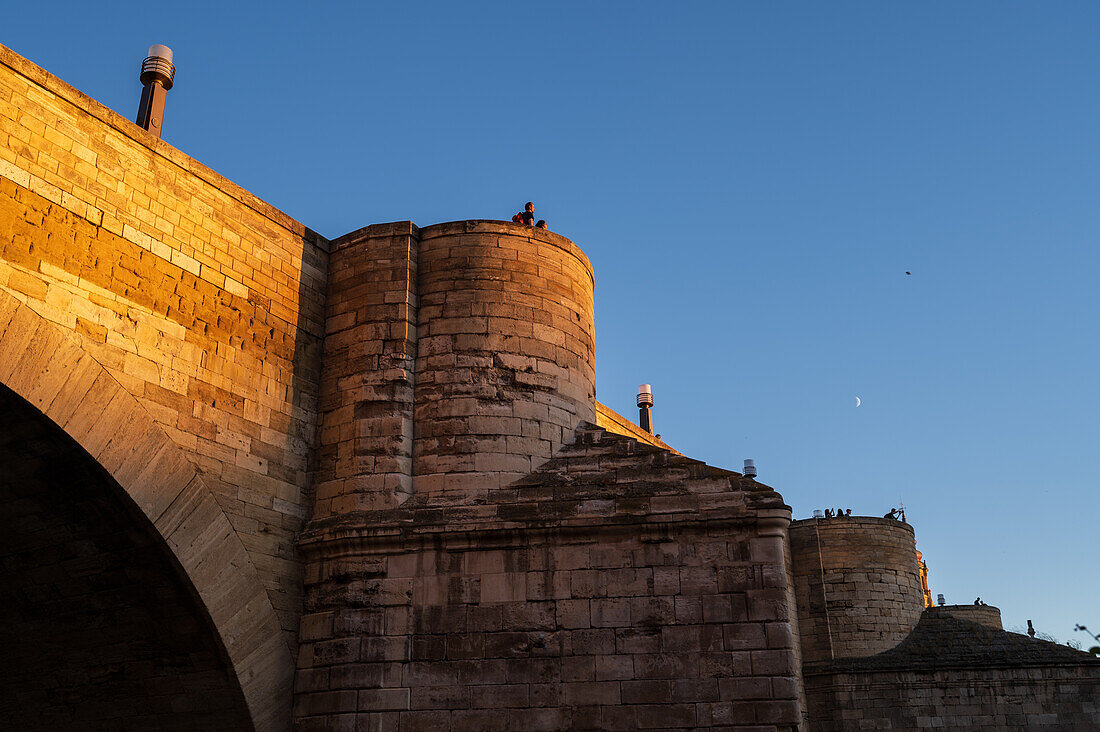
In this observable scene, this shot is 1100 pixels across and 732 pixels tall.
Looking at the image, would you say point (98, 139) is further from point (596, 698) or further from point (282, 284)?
point (596, 698)

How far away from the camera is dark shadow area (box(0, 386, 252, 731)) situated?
25.8ft

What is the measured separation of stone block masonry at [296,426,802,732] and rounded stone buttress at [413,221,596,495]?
1.56 feet

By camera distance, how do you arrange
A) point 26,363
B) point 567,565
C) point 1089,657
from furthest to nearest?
point 1089,657 < point 567,565 < point 26,363

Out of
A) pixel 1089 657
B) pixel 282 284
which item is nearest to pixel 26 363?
pixel 282 284

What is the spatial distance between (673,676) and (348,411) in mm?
4137

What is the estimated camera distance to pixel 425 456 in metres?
9.55

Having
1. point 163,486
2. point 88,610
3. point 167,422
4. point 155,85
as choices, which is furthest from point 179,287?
point 88,610

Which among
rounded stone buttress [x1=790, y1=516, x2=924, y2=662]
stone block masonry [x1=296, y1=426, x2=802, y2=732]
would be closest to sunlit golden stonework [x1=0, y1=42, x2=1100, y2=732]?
stone block masonry [x1=296, y1=426, x2=802, y2=732]

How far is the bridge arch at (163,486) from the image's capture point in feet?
23.9

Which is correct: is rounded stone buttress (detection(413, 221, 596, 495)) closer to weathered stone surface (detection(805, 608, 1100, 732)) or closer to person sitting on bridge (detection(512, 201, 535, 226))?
person sitting on bridge (detection(512, 201, 535, 226))

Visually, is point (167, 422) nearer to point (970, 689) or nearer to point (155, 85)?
point (155, 85)

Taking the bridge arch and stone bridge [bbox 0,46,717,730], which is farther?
stone bridge [bbox 0,46,717,730]

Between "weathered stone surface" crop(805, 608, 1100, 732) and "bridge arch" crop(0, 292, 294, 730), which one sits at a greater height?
"bridge arch" crop(0, 292, 294, 730)

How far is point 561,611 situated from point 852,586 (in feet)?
40.0
